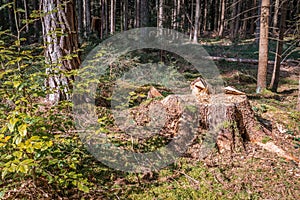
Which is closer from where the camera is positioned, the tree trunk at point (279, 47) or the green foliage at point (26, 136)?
the green foliage at point (26, 136)

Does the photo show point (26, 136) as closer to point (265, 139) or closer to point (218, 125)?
point (218, 125)

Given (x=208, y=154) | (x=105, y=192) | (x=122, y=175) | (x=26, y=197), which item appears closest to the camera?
(x=26, y=197)

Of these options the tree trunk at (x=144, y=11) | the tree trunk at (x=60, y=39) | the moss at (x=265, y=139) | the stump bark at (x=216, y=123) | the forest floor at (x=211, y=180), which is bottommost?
the forest floor at (x=211, y=180)

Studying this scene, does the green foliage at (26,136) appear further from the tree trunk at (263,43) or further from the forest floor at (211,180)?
the tree trunk at (263,43)

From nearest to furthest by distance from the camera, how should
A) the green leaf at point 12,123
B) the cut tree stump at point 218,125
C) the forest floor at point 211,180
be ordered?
the green leaf at point 12,123 → the forest floor at point 211,180 → the cut tree stump at point 218,125

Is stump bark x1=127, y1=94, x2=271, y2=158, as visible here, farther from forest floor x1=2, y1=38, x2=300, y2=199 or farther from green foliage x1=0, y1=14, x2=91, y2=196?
green foliage x1=0, y1=14, x2=91, y2=196

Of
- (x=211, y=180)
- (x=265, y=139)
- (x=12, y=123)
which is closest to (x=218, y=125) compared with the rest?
(x=265, y=139)

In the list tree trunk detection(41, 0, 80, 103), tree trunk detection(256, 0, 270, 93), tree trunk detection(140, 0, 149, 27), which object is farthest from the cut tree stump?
tree trunk detection(140, 0, 149, 27)

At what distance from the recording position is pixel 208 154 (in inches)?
138

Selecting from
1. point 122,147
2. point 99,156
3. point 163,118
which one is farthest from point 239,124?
point 99,156

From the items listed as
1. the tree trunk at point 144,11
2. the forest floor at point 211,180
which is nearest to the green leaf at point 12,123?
the forest floor at point 211,180

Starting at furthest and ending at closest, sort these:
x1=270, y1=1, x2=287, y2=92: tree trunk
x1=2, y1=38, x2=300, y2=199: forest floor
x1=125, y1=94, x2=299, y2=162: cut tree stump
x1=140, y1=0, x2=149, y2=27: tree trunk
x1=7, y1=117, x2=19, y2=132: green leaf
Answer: x1=140, y1=0, x2=149, y2=27: tree trunk < x1=270, y1=1, x2=287, y2=92: tree trunk < x1=125, y1=94, x2=299, y2=162: cut tree stump < x1=2, y1=38, x2=300, y2=199: forest floor < x1=7, y1=117, x2=19, y2=132: green leaf

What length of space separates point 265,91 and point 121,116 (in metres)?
5.73

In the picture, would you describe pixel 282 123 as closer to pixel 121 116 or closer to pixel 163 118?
pixel 163 118
